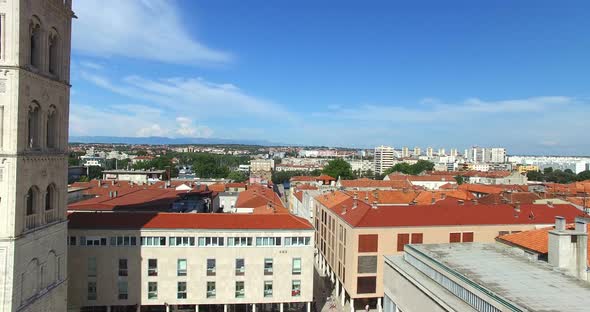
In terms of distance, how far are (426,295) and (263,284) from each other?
18659 millimetres

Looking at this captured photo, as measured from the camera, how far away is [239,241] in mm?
41500

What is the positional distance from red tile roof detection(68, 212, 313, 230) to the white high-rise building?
26.2 ft

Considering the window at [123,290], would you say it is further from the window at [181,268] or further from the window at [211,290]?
the window at [211,290]

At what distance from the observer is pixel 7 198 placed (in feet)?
85.7

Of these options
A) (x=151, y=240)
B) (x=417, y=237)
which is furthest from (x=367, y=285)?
(x=151, y=240)

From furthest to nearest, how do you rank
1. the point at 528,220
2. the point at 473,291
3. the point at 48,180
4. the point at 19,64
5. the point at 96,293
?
1. the point at 528,220
2. the point at 96,293
3. the point at 48,180
4. the point at 19,64
5. the point at 473,291

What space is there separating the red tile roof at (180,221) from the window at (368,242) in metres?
7.13

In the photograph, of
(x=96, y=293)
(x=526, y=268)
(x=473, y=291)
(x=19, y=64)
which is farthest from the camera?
(x=96, y=293)

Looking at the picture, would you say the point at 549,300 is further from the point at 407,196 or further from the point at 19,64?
the point at 407,196

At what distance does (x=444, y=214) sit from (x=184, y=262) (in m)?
29.9

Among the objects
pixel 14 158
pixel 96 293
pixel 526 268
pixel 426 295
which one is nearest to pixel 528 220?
pixel 526 268

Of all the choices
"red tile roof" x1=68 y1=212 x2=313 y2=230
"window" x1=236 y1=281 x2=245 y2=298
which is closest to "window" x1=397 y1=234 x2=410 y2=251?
"red tile roof" x1=68 y1=212 x2=313 y2=230

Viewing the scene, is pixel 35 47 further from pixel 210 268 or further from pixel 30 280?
pixel 210 268

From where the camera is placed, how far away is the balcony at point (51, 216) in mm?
30438
